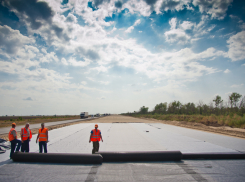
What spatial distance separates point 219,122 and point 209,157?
22.9m

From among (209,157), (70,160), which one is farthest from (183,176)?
(70,160)

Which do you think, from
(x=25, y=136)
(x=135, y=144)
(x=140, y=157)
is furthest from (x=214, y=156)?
(x=25, y=136)

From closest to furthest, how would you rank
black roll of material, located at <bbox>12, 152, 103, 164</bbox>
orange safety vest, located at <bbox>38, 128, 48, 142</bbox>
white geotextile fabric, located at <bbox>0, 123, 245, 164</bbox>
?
black roll of material, located at <bbox>12, 152, 103, 164</bbox>, orange safety vest, located at <bbox>38, 128, 48, 142</bbox>, white geotextile fabric, located at <bbox>0, 123, 245, 164</bbox>

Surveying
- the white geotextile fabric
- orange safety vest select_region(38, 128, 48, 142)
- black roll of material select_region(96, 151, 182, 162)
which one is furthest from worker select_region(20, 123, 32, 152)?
black roll of material select_region(96, 151, 182, 162)

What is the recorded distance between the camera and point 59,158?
6043 millimetres

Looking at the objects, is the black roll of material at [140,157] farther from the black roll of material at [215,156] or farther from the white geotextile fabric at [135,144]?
the white geotextile fabric at [135,144]

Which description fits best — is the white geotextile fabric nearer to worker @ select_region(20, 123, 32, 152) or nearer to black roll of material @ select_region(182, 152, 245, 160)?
worker @ select_region(20, 123, 32, 152)

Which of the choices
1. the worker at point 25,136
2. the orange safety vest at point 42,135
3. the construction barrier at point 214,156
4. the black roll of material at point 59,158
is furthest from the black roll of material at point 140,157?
the worker at point 25,136

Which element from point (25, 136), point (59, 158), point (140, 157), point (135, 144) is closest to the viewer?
point (59, 158)

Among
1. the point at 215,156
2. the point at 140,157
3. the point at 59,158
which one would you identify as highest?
the point at 59,158

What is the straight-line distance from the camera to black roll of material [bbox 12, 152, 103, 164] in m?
6.01

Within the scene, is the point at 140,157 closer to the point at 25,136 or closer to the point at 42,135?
the point at 42,135

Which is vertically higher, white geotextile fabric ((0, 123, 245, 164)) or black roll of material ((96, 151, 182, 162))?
black roll of material ((96, 151, 182, 162))

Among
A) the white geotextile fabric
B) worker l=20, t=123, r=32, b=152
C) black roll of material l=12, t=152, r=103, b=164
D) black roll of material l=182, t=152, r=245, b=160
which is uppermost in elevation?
worker l=20, t=123, r=32, b=152
